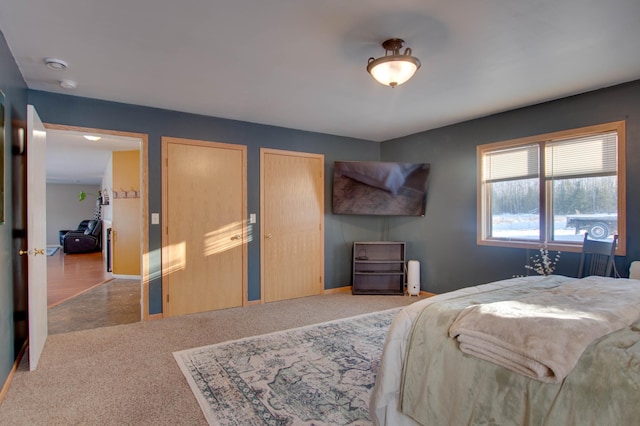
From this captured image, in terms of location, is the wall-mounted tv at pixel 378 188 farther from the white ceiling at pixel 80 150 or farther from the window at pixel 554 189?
the white ceiling at pixel 80 150

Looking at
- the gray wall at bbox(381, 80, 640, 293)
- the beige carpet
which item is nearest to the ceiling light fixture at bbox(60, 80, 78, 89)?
the beige carpet

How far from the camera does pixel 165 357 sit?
2.89 m

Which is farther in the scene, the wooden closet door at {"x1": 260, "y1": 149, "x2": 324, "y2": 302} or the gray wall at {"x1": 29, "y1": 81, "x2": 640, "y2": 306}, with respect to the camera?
the wooden closet door at {"x1": 260, "y1": 149, "x2": 324, "y2": 302}

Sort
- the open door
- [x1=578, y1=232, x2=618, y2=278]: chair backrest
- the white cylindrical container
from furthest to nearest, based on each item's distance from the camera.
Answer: the white cylindrical container < [x1=578, y1=232, x2=618, y2=278]: chair backrest < the open door

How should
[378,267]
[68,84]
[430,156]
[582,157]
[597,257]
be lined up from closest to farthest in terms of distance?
[68,84], [597,257], [582,157], [430,156], [378,267]

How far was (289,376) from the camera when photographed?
8.29 feet

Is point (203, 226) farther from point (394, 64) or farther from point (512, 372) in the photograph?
point (512, 372)

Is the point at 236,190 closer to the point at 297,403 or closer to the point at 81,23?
the point at 81,23

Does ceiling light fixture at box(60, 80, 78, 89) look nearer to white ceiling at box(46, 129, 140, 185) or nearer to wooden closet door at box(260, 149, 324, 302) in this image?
white ceiling at box(46, 129, 140, 185)

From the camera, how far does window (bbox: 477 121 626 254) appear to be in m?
3.31

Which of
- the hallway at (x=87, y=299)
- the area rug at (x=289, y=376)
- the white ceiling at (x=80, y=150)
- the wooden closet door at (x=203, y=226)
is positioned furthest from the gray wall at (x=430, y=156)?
the area rug at (x=289, y=376)

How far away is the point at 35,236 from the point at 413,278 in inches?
167

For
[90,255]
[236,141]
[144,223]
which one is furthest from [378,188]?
[90,255]

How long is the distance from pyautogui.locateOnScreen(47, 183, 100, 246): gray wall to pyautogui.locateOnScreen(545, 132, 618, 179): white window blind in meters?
14.2
